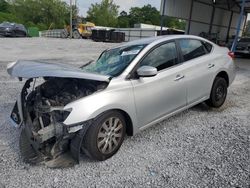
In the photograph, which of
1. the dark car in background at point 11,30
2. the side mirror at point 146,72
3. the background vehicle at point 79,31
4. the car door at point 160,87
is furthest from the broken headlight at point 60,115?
the background vehicle at point 79,31

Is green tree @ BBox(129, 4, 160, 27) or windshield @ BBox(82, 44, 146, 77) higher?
green tree @ BBox(129, 4, 160, 27)

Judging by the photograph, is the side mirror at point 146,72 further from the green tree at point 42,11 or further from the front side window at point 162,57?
the green tree at point 42,11

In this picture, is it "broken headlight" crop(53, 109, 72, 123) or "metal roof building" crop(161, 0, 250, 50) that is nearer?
"broken headlight" crop(53, 109, 72, 123)

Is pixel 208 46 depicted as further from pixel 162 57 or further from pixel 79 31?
pixel 79 31

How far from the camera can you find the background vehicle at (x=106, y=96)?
2645mm

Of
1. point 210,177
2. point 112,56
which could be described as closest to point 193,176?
point 210,177

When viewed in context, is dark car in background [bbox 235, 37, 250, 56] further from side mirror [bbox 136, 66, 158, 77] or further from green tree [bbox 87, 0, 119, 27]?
green tree [bbox 87, 0, 119, 27]

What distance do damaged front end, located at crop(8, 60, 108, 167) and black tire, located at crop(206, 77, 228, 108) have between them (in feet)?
8.33

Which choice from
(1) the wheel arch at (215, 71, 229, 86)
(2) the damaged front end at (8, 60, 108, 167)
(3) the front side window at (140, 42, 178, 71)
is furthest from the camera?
(1) the wheel arch at (215, 71, 229, 86)

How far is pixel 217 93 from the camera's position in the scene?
4.58 m

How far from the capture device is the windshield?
3237mm

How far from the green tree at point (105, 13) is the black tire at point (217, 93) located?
5891 cm

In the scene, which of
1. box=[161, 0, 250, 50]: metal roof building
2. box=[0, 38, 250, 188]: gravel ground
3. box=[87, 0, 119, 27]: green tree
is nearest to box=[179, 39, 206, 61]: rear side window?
box=[0, 38, 250, 188]: gravel ground

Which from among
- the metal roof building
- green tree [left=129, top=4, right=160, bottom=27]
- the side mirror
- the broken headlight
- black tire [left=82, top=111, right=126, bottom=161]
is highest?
green tree [left=129, top=4, right=160, bottom=27]
